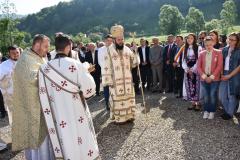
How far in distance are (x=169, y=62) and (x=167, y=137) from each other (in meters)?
5.37

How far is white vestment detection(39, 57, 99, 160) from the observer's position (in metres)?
4.94

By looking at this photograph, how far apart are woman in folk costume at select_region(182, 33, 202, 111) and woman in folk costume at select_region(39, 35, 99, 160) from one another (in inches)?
195

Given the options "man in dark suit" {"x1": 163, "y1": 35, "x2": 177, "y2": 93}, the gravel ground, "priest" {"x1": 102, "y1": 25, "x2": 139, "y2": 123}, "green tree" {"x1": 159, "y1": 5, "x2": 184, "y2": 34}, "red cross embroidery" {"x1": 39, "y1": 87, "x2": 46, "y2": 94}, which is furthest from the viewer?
"green tree" {"x1": 159, "y1": 5, "x2": 184, "y2": 34}

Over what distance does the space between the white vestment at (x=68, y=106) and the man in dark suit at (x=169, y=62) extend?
7606mm

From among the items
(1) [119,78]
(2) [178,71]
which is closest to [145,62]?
(2) [178,71]

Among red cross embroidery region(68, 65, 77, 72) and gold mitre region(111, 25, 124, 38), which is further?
gold mitre region(111, 25, 124, 38)

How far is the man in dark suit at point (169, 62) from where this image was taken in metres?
12.4

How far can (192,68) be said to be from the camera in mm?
9508

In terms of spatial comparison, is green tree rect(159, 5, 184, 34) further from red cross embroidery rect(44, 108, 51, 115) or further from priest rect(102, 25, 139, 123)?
red cross embroidery rect(44, 108, 51, 115)

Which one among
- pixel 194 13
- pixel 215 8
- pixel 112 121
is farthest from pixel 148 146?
pixel 215 8

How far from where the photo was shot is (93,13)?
117375mm

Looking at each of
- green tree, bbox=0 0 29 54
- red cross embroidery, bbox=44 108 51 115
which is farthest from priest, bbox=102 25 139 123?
green tree, bbox=0 0 29 54

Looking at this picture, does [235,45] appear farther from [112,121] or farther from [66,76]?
[66,76]

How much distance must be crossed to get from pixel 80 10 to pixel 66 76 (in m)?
115
